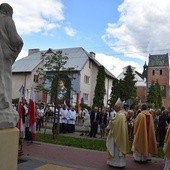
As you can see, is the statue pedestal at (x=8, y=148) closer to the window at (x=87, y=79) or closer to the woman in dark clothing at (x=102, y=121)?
the woman in dark clothing at (x=102, y=121)

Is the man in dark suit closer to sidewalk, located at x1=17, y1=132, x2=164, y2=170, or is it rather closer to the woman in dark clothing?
the woman in dark clothing

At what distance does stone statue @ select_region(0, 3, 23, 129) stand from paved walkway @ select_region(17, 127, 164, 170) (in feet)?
13.2

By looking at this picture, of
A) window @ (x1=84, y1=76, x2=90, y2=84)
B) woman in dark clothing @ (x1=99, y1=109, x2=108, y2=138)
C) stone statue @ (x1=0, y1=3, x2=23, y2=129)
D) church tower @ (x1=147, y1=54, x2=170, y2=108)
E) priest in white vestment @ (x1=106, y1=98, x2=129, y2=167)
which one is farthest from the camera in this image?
church tower @ (x1=147, y1=54, x2=170, y2=108)

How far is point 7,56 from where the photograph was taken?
208 inches

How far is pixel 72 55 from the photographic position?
175 feet

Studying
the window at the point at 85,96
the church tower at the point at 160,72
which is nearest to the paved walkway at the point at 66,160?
the window at the point at 85,96

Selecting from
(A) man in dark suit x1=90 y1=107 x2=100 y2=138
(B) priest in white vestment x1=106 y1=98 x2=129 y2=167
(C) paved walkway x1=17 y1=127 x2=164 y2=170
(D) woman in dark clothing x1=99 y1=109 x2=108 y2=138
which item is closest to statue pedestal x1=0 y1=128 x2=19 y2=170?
(C) paved walkway x1=17 y1=127 x2=164 y2=170

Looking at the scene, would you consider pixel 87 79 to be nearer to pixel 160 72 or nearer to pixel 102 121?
pixel 160 72

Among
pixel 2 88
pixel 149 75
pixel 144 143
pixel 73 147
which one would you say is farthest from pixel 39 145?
pixel 149 75

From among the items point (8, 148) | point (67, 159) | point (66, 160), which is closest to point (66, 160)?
point (66, 160)

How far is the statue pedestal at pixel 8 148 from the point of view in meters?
4.83

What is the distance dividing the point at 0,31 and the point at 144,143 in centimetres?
783

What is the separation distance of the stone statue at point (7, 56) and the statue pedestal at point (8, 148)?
15cm

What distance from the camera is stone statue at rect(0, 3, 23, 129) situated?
5.12m
